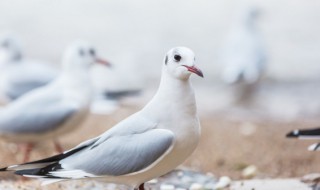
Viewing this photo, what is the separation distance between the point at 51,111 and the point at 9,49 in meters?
2.56

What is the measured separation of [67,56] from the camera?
4.98m

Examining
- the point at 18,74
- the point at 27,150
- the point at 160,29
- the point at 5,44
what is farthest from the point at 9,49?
the point at 160,29

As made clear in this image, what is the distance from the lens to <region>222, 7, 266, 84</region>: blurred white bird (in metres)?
7.57

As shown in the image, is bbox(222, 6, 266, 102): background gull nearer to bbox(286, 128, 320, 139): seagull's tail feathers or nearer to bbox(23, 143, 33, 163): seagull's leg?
bbox(23, 143, 33, 163): seagull's leg

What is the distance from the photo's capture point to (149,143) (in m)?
3.12

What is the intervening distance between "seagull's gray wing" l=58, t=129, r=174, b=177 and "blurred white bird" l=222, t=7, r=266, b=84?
4455 millimetres

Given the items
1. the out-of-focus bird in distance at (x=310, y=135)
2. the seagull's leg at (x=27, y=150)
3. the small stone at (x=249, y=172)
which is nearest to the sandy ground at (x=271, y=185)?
the out-of-focus bird in distance at (x=310, y=135)

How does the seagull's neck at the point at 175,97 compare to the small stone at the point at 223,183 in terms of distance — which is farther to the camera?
the small stone at the point at 223,183

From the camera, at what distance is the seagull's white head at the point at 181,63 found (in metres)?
3.12

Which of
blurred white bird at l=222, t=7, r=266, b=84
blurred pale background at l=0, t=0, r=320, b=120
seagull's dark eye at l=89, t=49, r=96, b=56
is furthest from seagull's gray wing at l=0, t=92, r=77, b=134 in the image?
blurred pale background at l=0, t=0, r=320, b=120

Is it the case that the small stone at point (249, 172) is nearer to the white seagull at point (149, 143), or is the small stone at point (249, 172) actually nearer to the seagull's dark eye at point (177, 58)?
the white seagull at point (149, 143)

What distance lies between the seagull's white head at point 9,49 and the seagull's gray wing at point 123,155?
3.92 meters

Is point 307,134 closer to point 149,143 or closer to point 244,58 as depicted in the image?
point 149,143

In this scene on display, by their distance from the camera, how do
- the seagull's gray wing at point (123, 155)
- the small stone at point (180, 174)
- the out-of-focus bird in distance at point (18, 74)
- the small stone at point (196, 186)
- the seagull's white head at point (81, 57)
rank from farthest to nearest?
1. the out-of-focus bird in distance at point (18, 74)
2. the seagull's white head at point (81, 57)
3. the small stone at point (180, 174)
4. the small stone at point (196, 186)
5. the seagull's gray wing at point (123, 155)
